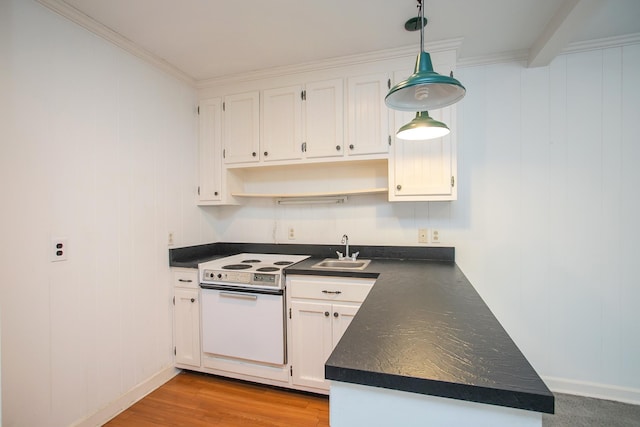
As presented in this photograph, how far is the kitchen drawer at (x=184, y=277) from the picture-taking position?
91.8 inches

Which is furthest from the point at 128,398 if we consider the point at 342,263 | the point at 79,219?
the point at 342,263

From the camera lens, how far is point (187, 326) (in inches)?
93.2

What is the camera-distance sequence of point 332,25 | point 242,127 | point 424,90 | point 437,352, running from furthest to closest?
point 242,127, point 332,25, point 424,90, point 437,352

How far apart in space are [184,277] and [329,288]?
1209 millimetres

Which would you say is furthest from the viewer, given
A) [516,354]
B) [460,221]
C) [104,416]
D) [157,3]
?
[460,221]

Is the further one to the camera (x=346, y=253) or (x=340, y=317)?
(x=346, y=253)

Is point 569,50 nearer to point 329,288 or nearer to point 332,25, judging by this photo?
point 332,25

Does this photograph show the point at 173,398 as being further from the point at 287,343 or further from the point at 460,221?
the point at 460,221

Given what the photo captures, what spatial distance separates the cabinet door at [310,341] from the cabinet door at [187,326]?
0.82 m

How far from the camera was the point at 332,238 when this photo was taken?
2.63 metres

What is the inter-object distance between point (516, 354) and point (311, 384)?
1.64m

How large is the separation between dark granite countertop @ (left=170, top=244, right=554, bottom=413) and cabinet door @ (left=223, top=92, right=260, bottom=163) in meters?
1.73

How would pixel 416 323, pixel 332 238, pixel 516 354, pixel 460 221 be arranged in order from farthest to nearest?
pixel 332 238
pixel 460 221
pixel 416 323
pixel 516 354

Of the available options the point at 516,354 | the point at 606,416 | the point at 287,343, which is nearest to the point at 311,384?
the point at 287,343
